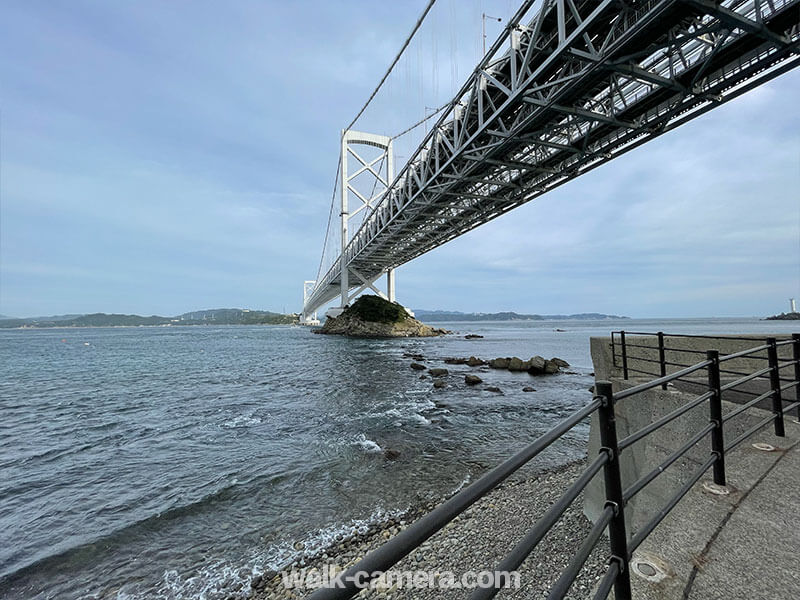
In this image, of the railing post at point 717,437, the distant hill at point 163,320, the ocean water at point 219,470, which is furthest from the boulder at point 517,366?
the distant hill at point 163,320

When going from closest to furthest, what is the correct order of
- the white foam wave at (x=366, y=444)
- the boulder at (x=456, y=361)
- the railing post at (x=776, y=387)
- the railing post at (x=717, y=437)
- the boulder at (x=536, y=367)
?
the railing post at (x=717, y=437)
the railing post at (x=776, y=387)
the white foam wave at (x=366, y=444)
the boulder at (x=536, y=367)
the boulder at (x=456, y=361)

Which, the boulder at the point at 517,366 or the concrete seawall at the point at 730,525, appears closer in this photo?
the concrete seawall at the point at 730,525

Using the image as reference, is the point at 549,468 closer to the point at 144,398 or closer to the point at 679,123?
the point at 679,123

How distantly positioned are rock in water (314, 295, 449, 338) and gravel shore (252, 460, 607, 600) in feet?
131

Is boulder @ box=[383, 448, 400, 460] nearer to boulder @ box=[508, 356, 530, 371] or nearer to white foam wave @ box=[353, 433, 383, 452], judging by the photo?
white foam wave @ box=[353, 433, 383, 452]

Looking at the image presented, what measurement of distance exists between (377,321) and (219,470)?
38550mm

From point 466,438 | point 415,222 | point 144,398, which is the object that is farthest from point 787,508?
point 415,222

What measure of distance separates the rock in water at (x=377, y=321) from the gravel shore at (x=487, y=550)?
39.8 m

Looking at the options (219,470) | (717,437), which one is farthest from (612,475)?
(219,470)

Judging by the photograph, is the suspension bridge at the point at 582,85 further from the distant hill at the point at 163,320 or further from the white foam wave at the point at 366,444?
the distant hill at the point at 163,320

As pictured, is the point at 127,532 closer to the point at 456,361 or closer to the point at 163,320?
the point at 456,361

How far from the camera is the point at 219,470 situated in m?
6.83

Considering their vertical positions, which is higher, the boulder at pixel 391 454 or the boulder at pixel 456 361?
the boulder at pixel 456 361

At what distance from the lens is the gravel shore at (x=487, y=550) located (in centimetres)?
348
